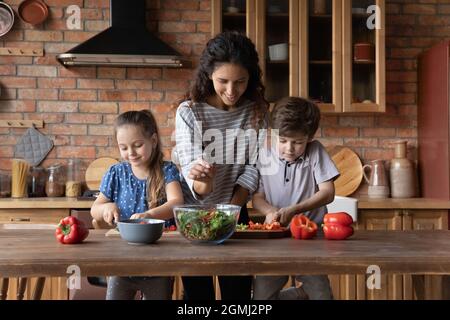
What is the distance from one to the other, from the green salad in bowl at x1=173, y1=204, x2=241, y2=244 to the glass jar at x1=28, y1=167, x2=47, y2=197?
239cm

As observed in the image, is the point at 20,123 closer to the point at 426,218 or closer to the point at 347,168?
the point at 347,168

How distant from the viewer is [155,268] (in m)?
1.62

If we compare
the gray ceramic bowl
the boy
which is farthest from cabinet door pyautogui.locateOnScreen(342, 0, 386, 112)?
the gray ceramic bowl

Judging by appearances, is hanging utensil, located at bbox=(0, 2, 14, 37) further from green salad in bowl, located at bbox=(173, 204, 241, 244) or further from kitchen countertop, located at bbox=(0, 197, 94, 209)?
green salad in bowl, located at bbox=(173, 204, 241, 244)

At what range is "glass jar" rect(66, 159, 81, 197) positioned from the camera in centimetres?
399

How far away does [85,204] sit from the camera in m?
3.55

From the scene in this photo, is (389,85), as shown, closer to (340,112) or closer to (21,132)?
(340,112)

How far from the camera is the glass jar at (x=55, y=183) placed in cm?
398

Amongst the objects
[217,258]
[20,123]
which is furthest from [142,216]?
[20,123]

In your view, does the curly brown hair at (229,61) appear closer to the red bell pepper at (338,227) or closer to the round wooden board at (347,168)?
the red bell pepper at (338,227)

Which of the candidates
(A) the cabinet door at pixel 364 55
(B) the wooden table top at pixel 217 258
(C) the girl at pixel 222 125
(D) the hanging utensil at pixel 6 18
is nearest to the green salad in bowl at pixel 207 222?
(B) the wooden table top at pixel 217 258

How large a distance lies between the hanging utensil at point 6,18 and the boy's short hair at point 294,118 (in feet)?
8.08

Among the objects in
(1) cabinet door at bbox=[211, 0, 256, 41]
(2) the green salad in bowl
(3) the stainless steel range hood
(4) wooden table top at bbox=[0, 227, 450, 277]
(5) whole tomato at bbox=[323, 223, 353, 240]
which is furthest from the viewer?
(1) cabinet door at bbox=[211, 0, 256, 41]

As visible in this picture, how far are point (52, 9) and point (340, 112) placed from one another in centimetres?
203
